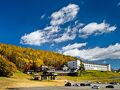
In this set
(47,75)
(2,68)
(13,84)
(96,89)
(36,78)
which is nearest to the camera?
(96,89)

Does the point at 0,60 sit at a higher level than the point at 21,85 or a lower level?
higher

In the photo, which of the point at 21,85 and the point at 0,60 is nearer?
the point at 21,85

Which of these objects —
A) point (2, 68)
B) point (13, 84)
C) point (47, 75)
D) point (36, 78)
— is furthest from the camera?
point (47, 75)

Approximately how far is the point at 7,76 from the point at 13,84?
2922 cm

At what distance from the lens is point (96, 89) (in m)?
127

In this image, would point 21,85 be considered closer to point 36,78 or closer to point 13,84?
point 13,84

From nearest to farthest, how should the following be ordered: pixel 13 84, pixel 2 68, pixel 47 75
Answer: pixel 13 84
pixel 2 68
pixel 47 75

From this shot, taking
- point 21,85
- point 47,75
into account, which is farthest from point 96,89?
point 47,75

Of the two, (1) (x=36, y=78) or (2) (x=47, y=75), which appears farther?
(2) (x=47, y=75)

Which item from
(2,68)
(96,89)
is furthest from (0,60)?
(96,89)

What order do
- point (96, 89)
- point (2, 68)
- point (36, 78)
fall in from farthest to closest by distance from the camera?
1. point (36, 78)
2. point (2, 68)
3. point (96, 89)

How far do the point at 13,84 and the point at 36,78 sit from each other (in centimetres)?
4218

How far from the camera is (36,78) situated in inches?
7121

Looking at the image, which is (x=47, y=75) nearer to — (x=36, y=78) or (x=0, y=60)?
(x=36, y=78)
